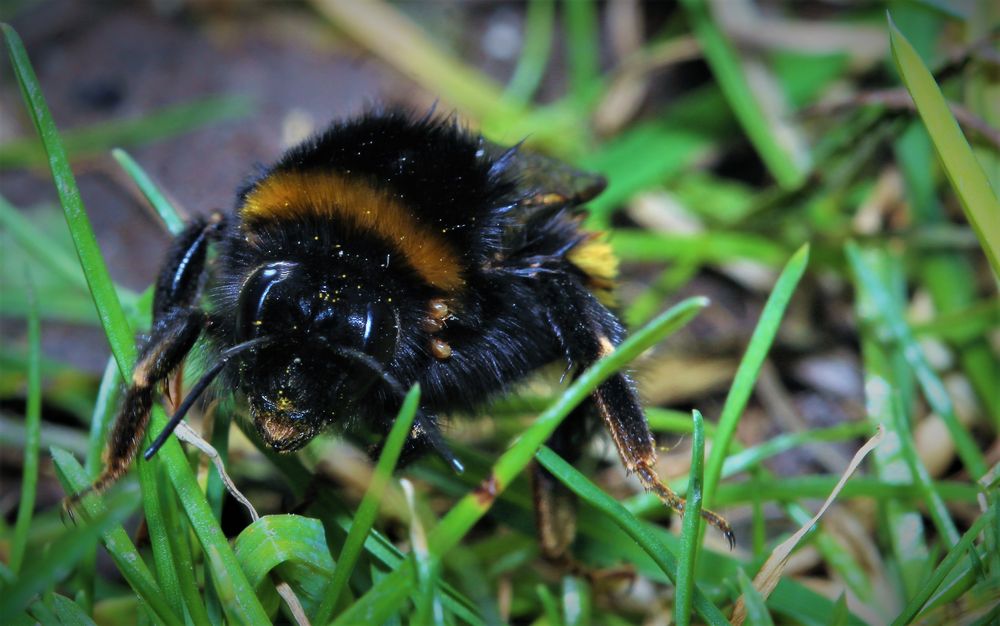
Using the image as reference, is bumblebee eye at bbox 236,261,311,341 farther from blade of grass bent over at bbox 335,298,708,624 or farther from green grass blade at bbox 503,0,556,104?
green grass blade at bbox 503,0,556,104

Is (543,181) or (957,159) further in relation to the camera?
(543,181)

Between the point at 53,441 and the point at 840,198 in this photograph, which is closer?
the point at 53,441

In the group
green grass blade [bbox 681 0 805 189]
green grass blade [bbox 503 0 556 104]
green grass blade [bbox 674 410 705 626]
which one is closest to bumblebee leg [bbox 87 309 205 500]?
green grass blade [bbox 674 410 705 626]

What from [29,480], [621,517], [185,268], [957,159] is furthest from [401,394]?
[957,159]

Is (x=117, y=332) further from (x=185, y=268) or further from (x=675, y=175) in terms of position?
(x=675, y=175)

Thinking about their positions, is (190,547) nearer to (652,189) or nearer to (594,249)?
(594,249)

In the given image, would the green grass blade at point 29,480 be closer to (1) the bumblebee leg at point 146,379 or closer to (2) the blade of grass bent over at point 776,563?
(1) the bumblebee leg at point 146,379

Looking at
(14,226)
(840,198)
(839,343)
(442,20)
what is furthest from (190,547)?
(442,20)

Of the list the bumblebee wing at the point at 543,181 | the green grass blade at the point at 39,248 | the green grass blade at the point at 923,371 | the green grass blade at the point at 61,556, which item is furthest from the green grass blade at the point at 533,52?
the green grass blade at the point at 61,556
